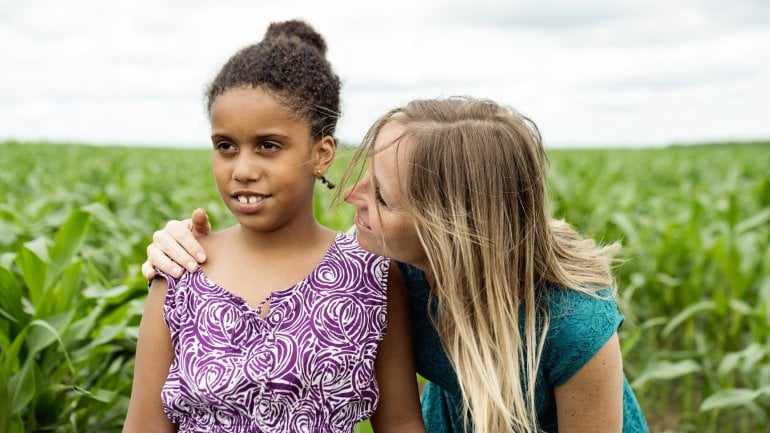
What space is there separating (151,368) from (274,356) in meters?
0.24

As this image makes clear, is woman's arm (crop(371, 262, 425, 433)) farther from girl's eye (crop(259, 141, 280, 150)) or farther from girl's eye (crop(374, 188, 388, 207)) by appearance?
girl's eye (crop(259, 141, 280, 150))

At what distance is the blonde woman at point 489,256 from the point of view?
1.44 meters

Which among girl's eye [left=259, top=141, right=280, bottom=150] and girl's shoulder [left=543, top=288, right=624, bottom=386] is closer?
girl's eye [left=259, top=141, right=280, bottom=150]

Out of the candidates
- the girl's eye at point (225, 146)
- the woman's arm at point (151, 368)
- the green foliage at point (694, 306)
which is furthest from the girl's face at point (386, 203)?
the green foliage at point (694, 306)

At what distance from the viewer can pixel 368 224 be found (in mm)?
1489

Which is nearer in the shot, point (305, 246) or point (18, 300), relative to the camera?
point (305, 246)

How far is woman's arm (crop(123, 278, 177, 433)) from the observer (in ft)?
4.82

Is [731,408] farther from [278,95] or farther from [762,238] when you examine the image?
[278,95]

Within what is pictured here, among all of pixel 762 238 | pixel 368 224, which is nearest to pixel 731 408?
pixel 762 238

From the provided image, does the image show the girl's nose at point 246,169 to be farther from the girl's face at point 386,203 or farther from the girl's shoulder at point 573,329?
the girl's shoulder at point 573,329

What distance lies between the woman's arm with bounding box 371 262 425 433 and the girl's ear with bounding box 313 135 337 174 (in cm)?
24

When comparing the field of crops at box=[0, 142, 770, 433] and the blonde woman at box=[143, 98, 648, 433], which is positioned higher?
the blonde woman at box=[143, 98, 648, 433]

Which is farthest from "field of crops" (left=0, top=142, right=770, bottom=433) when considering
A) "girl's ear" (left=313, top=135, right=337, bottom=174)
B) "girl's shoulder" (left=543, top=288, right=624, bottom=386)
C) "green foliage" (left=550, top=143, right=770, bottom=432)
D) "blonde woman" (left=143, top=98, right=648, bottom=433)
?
"girl's shoulder" (left=543, top=288, right=624, bottom=386)

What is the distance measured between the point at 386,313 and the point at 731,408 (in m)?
2.81
